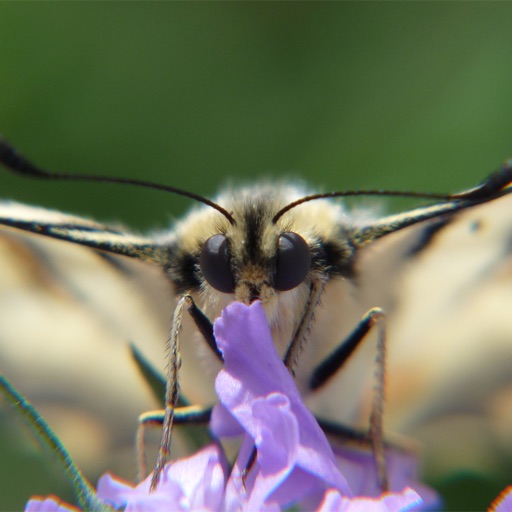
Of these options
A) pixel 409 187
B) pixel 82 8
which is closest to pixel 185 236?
pixel 409 187

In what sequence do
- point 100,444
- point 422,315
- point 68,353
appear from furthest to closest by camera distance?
1. point 100,444
2. point 68,353
3. point 422,315

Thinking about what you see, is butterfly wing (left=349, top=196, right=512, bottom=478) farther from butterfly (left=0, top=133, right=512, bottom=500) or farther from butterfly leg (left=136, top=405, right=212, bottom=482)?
butterfly leg (left=136, top=405, right=212, bottom=482)

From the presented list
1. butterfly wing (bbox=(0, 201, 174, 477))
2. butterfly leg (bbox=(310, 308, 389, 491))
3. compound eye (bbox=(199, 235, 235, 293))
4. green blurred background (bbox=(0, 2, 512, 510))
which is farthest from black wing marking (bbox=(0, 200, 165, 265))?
green blurred background (bbox=(0, 2, 512, 510))

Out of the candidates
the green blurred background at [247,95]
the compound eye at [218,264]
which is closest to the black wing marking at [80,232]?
the compound eye at [218,264]

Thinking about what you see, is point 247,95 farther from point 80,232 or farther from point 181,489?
point 181,489

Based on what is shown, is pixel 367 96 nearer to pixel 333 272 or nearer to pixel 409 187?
pixel 409 187

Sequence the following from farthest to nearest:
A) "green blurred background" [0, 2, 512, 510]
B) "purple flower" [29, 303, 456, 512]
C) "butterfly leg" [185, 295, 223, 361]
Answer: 1. "green blurred background" [0, 2, 512, 510]
2. "butterfly leg" [185, 295, 223, 361]
3. "purple flower" [29, 303, 456, 512]

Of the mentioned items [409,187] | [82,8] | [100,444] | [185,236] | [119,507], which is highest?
[82,8]
